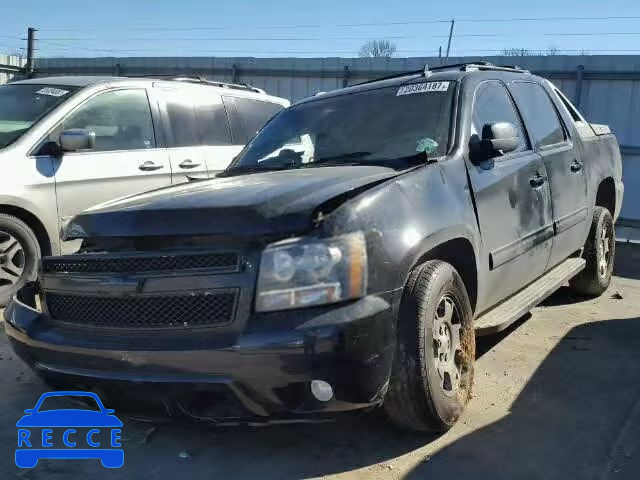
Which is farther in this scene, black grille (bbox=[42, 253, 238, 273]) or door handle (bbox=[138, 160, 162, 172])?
door handle (bbox=[138, 160, 162, 172])

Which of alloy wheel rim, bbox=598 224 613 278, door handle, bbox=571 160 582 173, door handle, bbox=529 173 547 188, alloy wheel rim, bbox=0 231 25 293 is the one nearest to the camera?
door handle, bbox=529 173 547 188

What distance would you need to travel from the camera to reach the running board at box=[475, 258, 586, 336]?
364cm

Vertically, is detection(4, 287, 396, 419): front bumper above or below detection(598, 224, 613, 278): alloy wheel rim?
above

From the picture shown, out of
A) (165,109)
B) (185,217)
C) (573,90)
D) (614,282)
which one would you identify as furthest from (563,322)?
(573,90)

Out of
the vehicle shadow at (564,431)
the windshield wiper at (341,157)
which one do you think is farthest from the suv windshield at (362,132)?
the vehicle shadow at (564,431)

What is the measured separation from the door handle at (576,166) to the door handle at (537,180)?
69 cm

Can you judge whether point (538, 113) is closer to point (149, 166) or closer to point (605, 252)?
point (605, 252)

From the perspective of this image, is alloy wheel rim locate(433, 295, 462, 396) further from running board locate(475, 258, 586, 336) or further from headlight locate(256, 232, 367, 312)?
headlight locate(256, 232, 367, 312)

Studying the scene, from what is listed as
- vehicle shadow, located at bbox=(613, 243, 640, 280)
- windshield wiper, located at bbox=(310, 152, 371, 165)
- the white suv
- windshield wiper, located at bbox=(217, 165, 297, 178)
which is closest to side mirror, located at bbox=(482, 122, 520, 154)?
windshield wiper, located at bbox=(310, 152, 371, 165)

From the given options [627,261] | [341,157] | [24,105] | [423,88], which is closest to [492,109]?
[423,88]

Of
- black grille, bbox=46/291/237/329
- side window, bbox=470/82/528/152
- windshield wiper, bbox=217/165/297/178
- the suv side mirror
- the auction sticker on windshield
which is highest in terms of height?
the auction sticker on windshield

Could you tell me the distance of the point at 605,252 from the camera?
5.84 m

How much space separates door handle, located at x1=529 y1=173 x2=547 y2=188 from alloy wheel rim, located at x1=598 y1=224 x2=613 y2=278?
169 centimetres

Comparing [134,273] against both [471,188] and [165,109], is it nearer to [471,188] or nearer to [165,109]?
[471,188]
